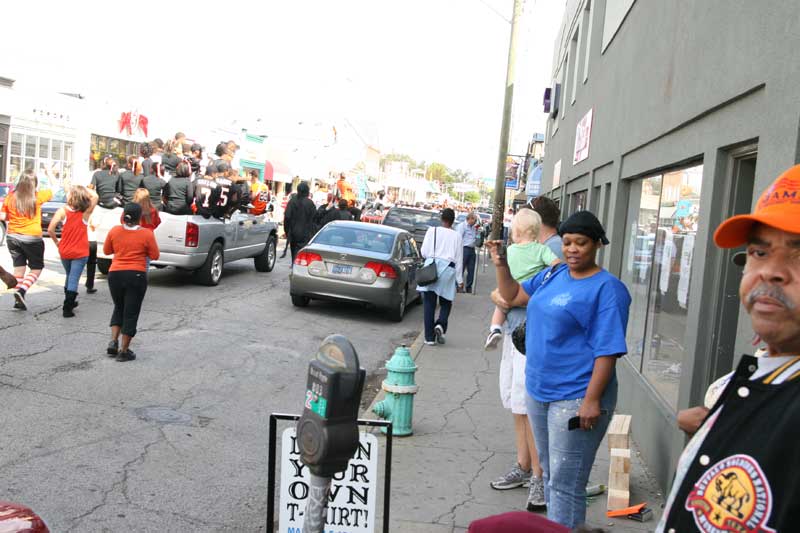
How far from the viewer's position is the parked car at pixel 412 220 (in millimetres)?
19469

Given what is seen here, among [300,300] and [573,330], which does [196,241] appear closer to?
[300,300]

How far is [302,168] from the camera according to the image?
58375mm

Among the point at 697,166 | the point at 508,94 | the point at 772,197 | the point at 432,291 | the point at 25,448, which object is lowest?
the point at 25,448

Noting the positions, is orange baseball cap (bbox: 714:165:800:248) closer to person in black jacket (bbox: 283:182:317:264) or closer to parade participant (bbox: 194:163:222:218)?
parade participant (bbox: 194:163:222:218)

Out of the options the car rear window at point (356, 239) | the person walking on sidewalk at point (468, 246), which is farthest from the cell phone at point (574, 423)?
the person walking on sidewalk at point (468, 246)

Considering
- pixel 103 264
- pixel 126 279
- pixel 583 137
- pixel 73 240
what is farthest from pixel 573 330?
pixel 103 264

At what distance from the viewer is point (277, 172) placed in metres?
53.3

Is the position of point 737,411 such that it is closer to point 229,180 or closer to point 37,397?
point 37,397

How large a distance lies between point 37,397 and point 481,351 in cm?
580

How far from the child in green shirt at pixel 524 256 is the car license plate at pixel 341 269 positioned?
6.69 metres

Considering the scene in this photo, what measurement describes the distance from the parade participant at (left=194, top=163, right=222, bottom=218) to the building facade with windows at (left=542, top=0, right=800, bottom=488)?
262 inches

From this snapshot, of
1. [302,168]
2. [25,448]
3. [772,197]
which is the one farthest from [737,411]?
[302,168]

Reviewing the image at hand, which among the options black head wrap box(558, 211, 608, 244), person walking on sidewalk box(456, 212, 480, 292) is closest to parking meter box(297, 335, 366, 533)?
black head wrap box(558, 211, 608, 244)

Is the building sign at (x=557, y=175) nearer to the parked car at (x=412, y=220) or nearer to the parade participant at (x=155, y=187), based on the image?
the parked car at (x=412, y=220)
